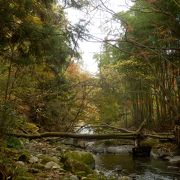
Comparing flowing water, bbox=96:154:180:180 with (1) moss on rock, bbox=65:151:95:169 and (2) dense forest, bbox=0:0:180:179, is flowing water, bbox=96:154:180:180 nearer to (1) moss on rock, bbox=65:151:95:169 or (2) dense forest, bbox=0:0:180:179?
(1) moss on rock, bbox=65:151:95:169

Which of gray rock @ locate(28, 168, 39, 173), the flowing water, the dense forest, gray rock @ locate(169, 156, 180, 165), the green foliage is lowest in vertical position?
the flowing water

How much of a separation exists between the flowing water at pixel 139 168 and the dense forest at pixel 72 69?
132cm

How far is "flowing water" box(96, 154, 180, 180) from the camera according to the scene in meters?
9.76

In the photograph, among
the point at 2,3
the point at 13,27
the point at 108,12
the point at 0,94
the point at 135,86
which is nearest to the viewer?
the point at 2,3

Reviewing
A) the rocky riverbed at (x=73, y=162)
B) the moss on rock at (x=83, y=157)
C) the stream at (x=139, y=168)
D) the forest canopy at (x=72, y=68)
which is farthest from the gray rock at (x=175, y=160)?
the moss on rock at (x=83, y=157)

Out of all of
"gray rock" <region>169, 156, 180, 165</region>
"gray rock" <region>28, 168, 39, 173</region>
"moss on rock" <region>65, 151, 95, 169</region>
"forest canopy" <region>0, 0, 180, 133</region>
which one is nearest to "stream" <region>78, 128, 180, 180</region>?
"gray rock" <region>169, 156, 180, 165</region>

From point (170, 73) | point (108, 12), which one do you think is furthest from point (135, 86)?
point (108, 12)

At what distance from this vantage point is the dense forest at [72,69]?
5.54 m

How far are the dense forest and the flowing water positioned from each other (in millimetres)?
1320

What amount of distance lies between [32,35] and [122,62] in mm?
12277

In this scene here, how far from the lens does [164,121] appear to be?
694 inches

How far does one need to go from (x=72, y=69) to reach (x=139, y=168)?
294 inches

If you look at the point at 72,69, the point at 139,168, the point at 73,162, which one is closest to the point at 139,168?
the point at 139,168

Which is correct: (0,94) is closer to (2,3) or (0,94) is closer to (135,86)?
(2,3)
